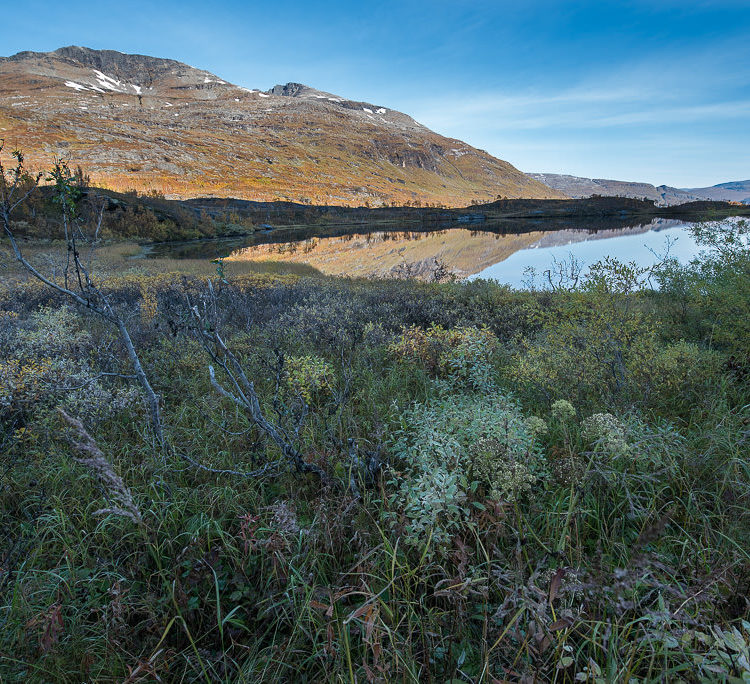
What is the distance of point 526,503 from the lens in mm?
2582

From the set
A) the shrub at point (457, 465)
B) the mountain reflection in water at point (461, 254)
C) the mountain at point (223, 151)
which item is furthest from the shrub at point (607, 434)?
the mountain at point (223, 151)

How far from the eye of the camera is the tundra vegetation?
1580 mm

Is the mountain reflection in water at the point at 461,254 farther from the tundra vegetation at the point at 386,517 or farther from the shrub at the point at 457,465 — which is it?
the shrub at the point at 457,465

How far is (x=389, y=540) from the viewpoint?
2.17 m

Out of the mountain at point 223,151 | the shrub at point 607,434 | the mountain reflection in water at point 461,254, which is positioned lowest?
the shrub at point 607,434

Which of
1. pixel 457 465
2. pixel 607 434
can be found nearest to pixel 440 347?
pixel 607 434

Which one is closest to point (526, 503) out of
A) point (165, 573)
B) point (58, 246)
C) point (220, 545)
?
point (220, 545)

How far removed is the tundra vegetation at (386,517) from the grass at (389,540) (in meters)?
0.02

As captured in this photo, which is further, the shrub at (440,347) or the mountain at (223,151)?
the mountain at (223,151)

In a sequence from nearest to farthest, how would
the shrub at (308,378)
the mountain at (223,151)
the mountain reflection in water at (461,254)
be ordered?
1. the shrub at (308,378)
2. the mountain reflection in water at (461,254)
3. the mountain at (223,151)

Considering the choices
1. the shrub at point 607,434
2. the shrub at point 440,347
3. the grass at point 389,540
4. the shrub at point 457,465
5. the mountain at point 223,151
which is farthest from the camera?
the mountain at point 223,151

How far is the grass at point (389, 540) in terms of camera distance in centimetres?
154

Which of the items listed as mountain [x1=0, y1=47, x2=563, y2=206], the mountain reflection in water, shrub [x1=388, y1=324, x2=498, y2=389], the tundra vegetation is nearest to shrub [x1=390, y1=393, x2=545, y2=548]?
the tundra vegetation

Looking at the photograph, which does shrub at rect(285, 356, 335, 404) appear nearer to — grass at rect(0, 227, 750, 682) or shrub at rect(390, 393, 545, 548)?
grass at rect(0, 227, 750, 682)
